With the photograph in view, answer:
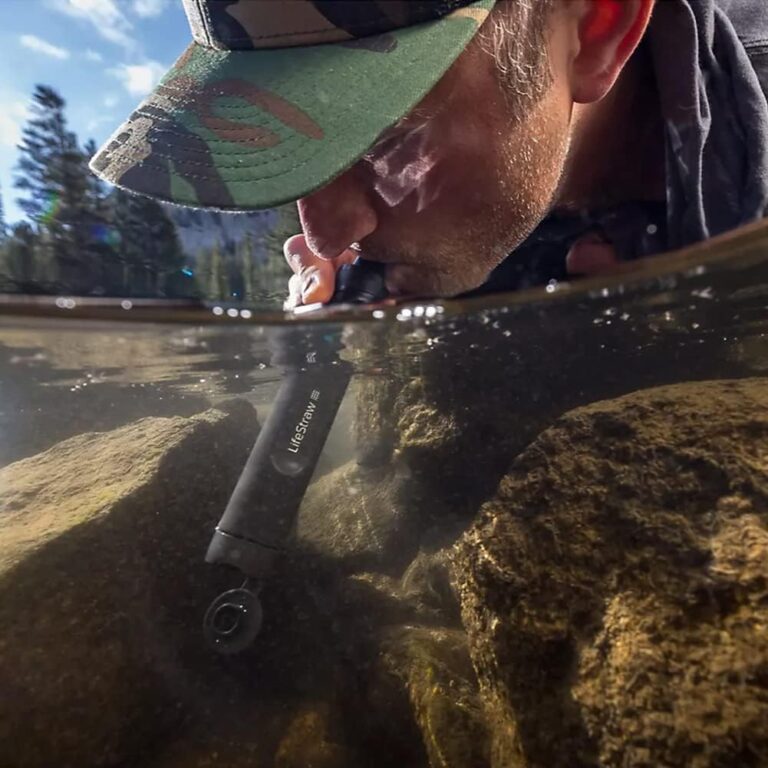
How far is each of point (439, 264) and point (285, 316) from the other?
49.9 inches

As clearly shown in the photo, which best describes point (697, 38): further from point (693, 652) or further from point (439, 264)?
point (693, 652)

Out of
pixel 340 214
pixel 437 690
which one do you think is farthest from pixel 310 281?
pixel 437 690

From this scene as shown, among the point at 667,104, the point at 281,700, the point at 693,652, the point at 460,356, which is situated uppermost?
the point at 667,104

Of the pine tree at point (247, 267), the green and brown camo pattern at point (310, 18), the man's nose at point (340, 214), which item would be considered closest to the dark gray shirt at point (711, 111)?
the green and brown camo pattern at point (310, 18)

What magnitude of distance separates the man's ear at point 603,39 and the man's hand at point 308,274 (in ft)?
4.51

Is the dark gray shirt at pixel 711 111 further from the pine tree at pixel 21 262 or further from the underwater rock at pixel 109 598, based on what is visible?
the underwater rock at pixel 109 598

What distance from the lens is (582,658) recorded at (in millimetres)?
2168

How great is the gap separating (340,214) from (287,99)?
0.46m

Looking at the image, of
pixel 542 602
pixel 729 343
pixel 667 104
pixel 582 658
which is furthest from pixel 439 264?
pixel 729 343

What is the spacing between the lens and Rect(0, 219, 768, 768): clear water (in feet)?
6.95

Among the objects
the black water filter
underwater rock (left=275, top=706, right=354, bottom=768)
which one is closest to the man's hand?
the black water filter

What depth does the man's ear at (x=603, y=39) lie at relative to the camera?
1.88m

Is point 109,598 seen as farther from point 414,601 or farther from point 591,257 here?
point 591,257

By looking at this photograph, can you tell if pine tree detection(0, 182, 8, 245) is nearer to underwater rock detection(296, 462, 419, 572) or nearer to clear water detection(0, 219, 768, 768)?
clear water detection(0, 219, 768, 768)
